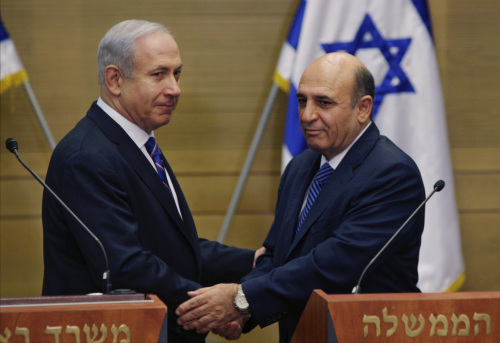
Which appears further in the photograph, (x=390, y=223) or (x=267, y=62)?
(x=267, y=62)

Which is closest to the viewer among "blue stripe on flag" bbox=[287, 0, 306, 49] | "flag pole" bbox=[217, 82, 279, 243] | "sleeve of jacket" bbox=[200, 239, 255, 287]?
"sleeve of jacket" bbox=[200, 239, 255, 287]

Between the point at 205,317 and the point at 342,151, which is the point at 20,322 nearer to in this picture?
the point at 205,317

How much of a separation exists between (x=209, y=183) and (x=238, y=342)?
3.01 ft

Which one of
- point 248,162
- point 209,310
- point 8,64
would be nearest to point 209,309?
point 209,310

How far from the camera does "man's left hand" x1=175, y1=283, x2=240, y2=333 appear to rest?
8.00 feet

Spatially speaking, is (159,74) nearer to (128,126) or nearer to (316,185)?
(128,126)

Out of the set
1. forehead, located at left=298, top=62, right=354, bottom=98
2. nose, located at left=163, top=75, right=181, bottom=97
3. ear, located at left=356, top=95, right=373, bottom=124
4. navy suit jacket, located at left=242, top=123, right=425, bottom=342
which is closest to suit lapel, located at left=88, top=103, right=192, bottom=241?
nose, located at left=163, top=75, right=181, bottom=97

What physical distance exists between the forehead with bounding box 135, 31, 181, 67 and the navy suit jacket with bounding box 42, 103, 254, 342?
24cm

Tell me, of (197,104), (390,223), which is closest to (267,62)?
(197,104)

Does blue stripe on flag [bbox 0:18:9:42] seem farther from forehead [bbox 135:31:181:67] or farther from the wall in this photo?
forehead [bbox 135:31:181:67]

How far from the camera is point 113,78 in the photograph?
2535mm

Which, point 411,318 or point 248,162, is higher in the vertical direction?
point 248,162

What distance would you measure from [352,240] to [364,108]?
57 centimetres

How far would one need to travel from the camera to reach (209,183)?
158 inches
